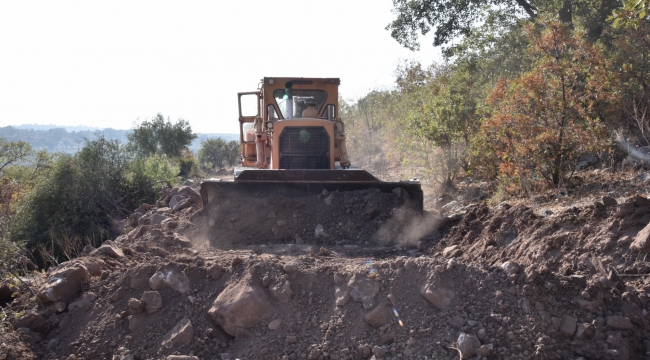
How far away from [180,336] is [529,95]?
21.1 feet

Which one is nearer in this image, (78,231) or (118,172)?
(78,231)

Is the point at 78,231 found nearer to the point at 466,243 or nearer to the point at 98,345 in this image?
the point at 98,345

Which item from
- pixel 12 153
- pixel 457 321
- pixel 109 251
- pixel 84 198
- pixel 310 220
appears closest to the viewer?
pixel 457 321

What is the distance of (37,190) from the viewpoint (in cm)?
1409

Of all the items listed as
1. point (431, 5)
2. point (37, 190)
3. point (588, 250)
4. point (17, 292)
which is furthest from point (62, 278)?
point (431, 5)

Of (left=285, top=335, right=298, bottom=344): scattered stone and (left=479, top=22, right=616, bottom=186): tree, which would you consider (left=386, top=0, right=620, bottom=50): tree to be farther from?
(left=285, top=335, right=298, bottom=344): scattered stone

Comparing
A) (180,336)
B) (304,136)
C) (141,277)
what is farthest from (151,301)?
(304,136)

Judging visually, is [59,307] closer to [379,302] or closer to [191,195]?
[379,302]

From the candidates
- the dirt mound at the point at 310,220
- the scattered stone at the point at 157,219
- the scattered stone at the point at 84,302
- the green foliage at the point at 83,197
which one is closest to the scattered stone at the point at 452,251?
the dirt mound at the point at 310,220

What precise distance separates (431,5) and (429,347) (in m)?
13.4

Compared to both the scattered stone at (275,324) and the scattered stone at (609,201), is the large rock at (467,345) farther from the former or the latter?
the scattered stone at (609,201)

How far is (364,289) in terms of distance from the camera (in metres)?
4.90

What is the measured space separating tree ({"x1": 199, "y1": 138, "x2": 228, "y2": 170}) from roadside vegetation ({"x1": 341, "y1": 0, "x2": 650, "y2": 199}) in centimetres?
2646

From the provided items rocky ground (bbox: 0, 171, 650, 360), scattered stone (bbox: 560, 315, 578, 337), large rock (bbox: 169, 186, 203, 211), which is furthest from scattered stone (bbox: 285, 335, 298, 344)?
large rock (bbox: 169, 186, 203, 211)
